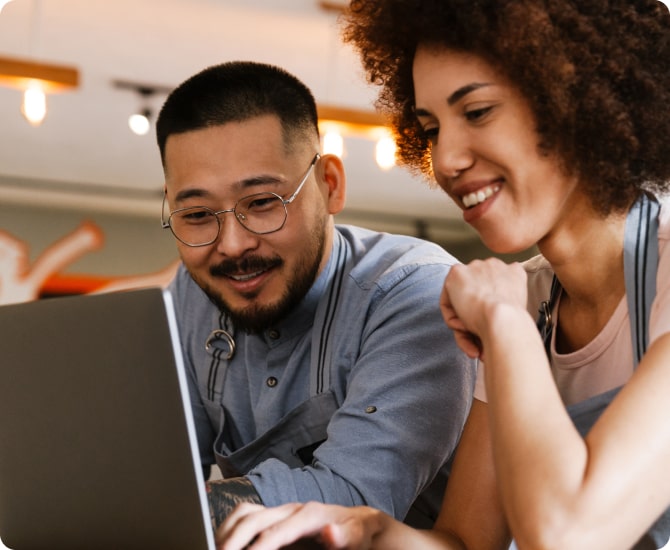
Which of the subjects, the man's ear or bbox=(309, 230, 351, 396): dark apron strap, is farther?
the man's ear

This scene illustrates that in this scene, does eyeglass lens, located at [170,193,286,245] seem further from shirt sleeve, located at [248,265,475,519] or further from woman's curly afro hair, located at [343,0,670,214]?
woman's curly afro hair, located at [343,0,670,214]

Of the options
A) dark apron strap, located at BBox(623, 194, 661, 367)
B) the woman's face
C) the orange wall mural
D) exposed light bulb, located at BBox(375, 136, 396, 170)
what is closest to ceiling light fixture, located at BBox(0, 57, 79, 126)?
exposed light bulb, located at BBox(375, 136, 396, 170)

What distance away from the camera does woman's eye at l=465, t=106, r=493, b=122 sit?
1.15 meters

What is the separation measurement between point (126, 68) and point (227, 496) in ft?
13.9

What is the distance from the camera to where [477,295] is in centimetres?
110

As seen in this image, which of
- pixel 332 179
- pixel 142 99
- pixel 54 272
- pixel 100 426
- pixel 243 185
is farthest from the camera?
pixel 54 272

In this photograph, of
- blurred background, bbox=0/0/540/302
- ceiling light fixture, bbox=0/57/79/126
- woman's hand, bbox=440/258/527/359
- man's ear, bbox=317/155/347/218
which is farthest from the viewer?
blurred background, bbox=0/0/540/302

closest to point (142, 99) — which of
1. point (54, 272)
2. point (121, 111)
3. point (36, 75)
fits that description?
point (121, 111)

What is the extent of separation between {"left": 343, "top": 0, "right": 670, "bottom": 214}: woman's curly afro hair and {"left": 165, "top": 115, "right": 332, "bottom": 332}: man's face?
426 mm

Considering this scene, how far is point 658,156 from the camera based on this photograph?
3.89 ft

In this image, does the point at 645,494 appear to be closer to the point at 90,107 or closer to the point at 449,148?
the point at 449,148

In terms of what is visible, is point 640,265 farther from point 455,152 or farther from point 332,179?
point 332,179

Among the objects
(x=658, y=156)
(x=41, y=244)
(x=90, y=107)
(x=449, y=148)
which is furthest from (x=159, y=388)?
(x=41, y=244)

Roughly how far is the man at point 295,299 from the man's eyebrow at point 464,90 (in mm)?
381
